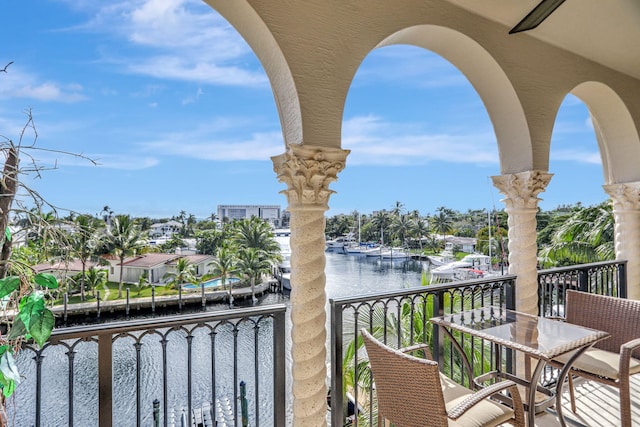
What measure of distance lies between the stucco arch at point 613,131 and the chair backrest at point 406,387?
372 centimetres

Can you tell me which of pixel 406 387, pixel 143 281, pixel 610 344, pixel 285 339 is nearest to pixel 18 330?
pixel 285 339

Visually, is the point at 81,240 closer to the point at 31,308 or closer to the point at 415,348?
the point at 31,308

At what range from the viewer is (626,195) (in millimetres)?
4078

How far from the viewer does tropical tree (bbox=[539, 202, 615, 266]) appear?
347 inches

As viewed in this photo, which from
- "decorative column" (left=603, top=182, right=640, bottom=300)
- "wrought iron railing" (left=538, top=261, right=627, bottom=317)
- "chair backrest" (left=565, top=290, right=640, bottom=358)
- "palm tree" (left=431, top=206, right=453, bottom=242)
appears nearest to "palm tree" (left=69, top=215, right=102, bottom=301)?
"chair backrest" (left=565, top=290, right=640, bottom=358)

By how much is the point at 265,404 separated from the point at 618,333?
1224cm

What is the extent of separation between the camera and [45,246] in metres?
1.15

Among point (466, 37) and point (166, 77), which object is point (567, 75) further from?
point (166, 77)

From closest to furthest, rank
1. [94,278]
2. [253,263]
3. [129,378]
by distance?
1. [129,378]
2. [94,278]
3. [253,263]

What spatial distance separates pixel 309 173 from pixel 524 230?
7.20 feet

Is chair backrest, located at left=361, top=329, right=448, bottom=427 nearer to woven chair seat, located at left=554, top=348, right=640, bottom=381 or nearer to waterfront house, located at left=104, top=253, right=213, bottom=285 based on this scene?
woven chair seat, located at left=554, top=348, right=640, bottom=381

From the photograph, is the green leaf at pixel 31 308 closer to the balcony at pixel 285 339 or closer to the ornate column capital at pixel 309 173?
the balcony at pixel 285 339

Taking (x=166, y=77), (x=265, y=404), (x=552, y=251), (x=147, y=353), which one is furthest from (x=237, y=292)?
(x=166, y=77)

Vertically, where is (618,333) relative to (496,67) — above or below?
below
